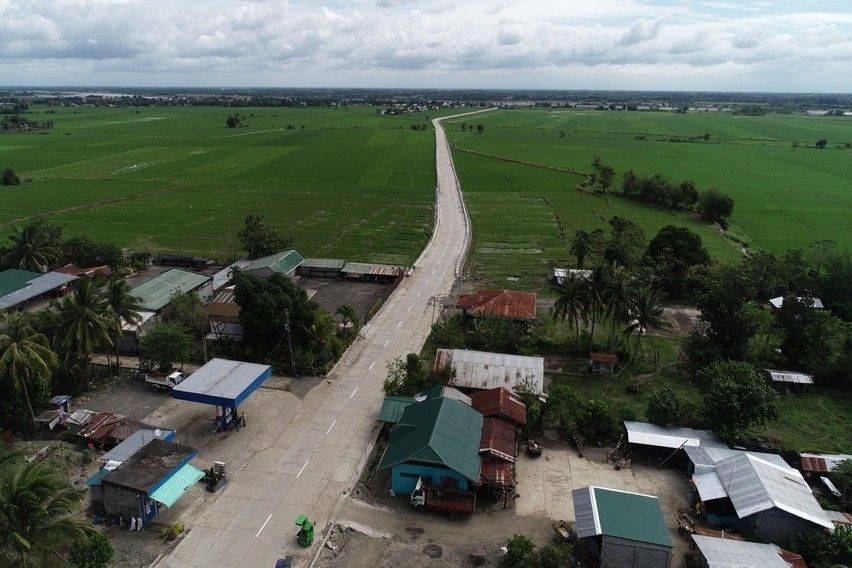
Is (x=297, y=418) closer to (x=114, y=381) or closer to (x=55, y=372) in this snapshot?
(x=114, y=381)

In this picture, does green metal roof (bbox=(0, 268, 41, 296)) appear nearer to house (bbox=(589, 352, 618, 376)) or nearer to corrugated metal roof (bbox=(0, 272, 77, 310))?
corrugated metal roof (bbox=(0, 272, 77, 310))

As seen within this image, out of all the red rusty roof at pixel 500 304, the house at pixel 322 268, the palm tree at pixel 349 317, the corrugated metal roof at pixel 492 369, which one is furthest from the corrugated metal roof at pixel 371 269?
the corrugated metal roof at pixel 492 369

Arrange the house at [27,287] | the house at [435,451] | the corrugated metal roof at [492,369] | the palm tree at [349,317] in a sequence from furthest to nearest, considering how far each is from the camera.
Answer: the house at [27,287]
the palm tree at [349,317]
the corrugated metal roof at [492,369]
the house at [435,451]

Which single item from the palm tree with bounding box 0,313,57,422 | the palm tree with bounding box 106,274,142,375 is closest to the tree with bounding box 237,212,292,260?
the palm tree with bounding box 106,274,142,375

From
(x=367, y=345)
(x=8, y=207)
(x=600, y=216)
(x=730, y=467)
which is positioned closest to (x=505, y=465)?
(x=730, y=467)

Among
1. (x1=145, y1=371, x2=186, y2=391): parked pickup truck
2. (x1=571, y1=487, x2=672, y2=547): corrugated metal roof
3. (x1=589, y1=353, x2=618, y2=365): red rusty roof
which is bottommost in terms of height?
(x1=145, y1=371, x2=186, y2=391): parked pickup truck

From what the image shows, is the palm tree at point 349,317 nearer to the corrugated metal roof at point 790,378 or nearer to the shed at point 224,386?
the shed at point 224,386
